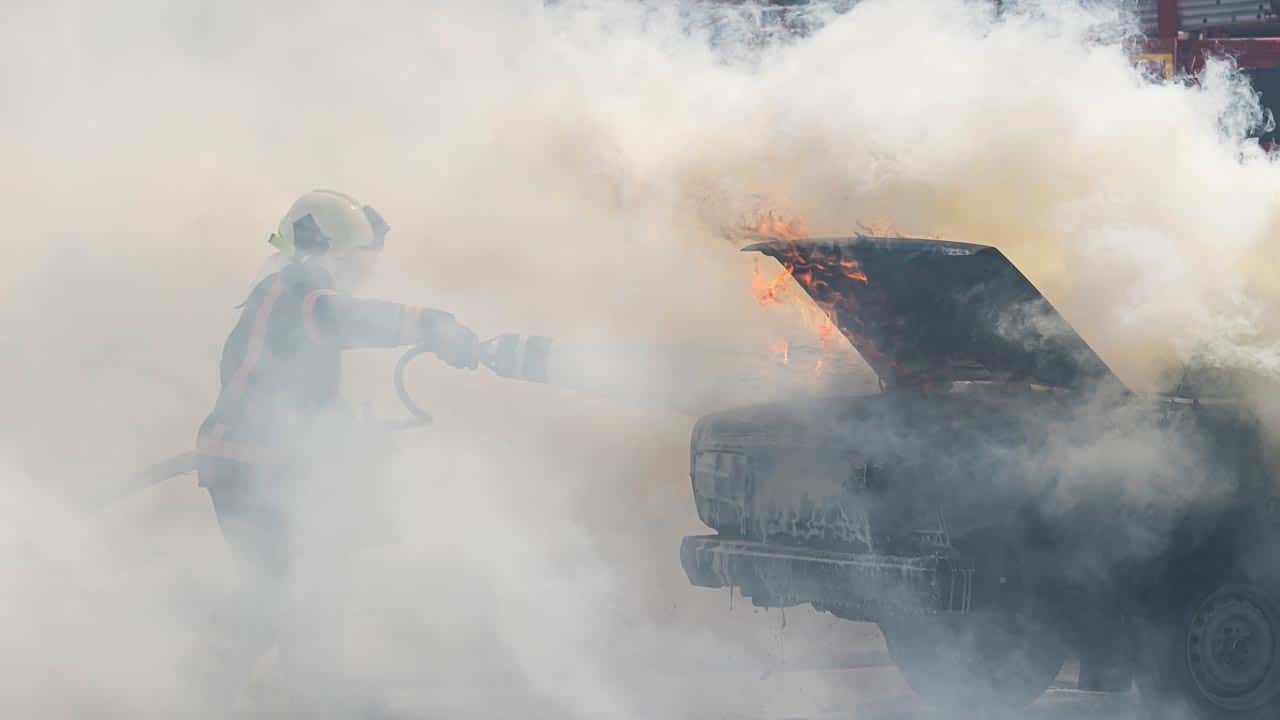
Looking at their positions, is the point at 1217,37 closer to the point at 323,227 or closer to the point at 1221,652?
the point at 1221,652

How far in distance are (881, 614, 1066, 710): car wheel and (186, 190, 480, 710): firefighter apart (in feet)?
7.46

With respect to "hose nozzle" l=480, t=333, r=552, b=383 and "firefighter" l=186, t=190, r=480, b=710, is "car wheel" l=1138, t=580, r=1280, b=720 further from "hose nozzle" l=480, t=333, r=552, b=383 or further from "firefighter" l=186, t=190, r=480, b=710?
"firefighter" l=186, t=190, r=480, b=710

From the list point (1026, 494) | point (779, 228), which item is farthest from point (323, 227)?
point (1026, 494)

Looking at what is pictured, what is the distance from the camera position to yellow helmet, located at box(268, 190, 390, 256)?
715 centimetres

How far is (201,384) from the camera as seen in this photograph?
11.2 m

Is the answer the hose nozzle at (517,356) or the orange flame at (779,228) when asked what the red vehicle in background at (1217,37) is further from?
the hose nozzle at (517,356)

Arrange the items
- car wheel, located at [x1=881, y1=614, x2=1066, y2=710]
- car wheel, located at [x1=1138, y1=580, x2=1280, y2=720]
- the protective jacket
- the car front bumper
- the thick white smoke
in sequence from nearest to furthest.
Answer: the car front bumper, car wheel, located at [x1=1138, y1=580, x2=1280, y2=720], car wheel, located at [x1=881, y1=614, x2=1066, y2=710], the protective jacket, the thick white smoke

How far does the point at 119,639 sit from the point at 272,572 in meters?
1.09

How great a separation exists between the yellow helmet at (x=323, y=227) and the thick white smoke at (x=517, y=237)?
1610 mm

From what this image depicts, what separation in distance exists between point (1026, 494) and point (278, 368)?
3085 mm

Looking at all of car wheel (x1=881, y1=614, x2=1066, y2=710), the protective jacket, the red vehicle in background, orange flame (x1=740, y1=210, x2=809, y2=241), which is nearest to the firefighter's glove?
the protective jacket

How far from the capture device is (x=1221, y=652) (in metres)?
6.38

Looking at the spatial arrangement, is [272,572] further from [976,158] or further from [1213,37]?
[1213,37]

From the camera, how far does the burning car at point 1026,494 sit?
20.4ft
